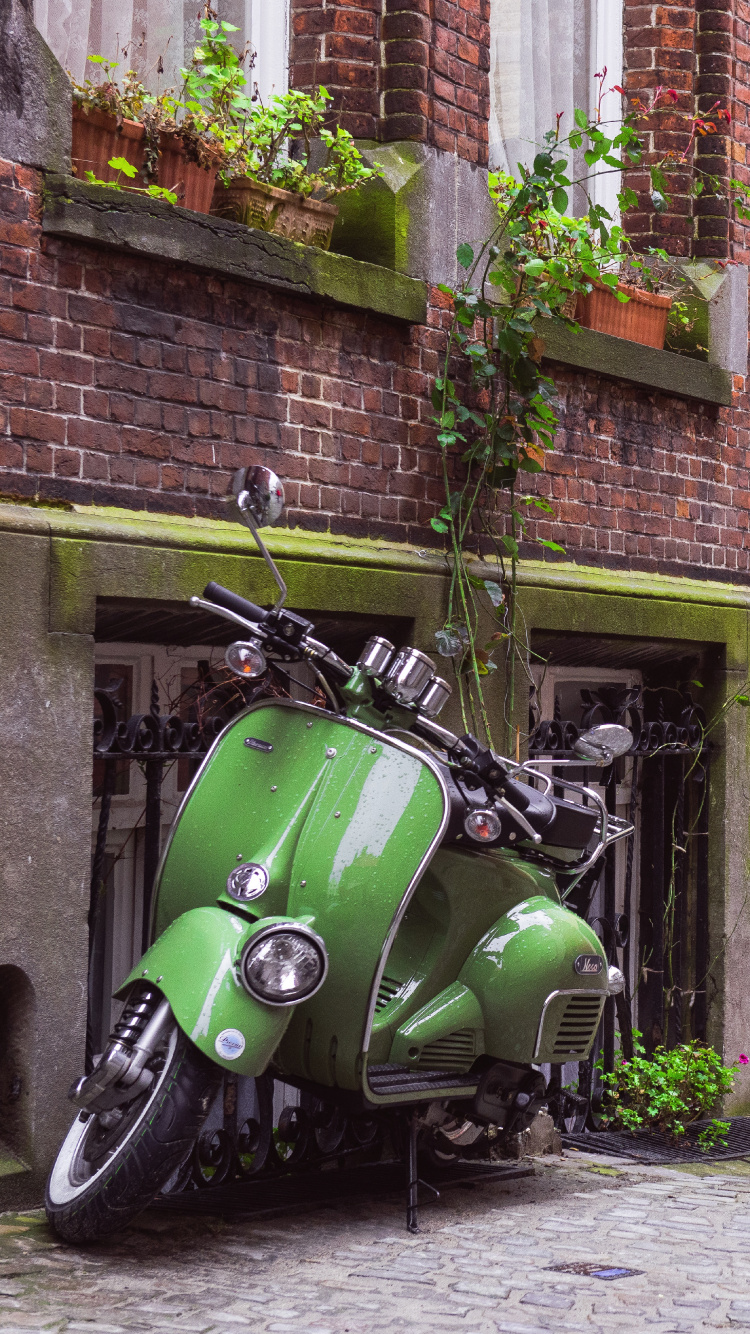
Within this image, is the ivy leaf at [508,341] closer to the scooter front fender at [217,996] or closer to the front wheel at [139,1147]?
the scooter front fender at [217,996]

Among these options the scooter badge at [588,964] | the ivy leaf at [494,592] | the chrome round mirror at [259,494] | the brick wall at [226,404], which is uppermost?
the brick wall at [226,404]

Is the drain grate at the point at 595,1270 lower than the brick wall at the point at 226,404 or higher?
lower

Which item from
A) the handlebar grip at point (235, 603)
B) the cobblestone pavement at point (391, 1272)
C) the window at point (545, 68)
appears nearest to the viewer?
the cobblestone pavement at point (391, 1272)

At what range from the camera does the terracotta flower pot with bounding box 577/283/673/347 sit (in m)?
6.55

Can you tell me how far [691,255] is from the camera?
727 cm

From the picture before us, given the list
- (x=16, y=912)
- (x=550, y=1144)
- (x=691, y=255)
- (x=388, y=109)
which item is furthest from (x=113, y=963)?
(x=691, y=255)

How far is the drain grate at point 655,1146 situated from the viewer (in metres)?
5.82

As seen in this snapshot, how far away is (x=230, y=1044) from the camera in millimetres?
3713

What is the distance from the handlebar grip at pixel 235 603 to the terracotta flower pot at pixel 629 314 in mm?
2999

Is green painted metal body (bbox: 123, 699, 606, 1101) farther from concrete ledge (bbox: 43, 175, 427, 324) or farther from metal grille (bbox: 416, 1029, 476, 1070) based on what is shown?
concrete ledge (bbox: 43, 175, 427, 324)

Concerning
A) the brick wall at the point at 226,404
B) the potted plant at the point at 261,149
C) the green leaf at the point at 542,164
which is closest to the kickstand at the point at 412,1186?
the brick wall at the point at 226,404

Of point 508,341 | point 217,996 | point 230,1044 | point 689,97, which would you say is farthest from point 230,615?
point 689,97

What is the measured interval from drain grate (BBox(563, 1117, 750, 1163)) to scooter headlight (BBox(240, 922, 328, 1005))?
7.84ft

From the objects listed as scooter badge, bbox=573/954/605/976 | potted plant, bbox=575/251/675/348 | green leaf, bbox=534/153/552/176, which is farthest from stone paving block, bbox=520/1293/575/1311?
potted plant, bbox=575/251/675/348
